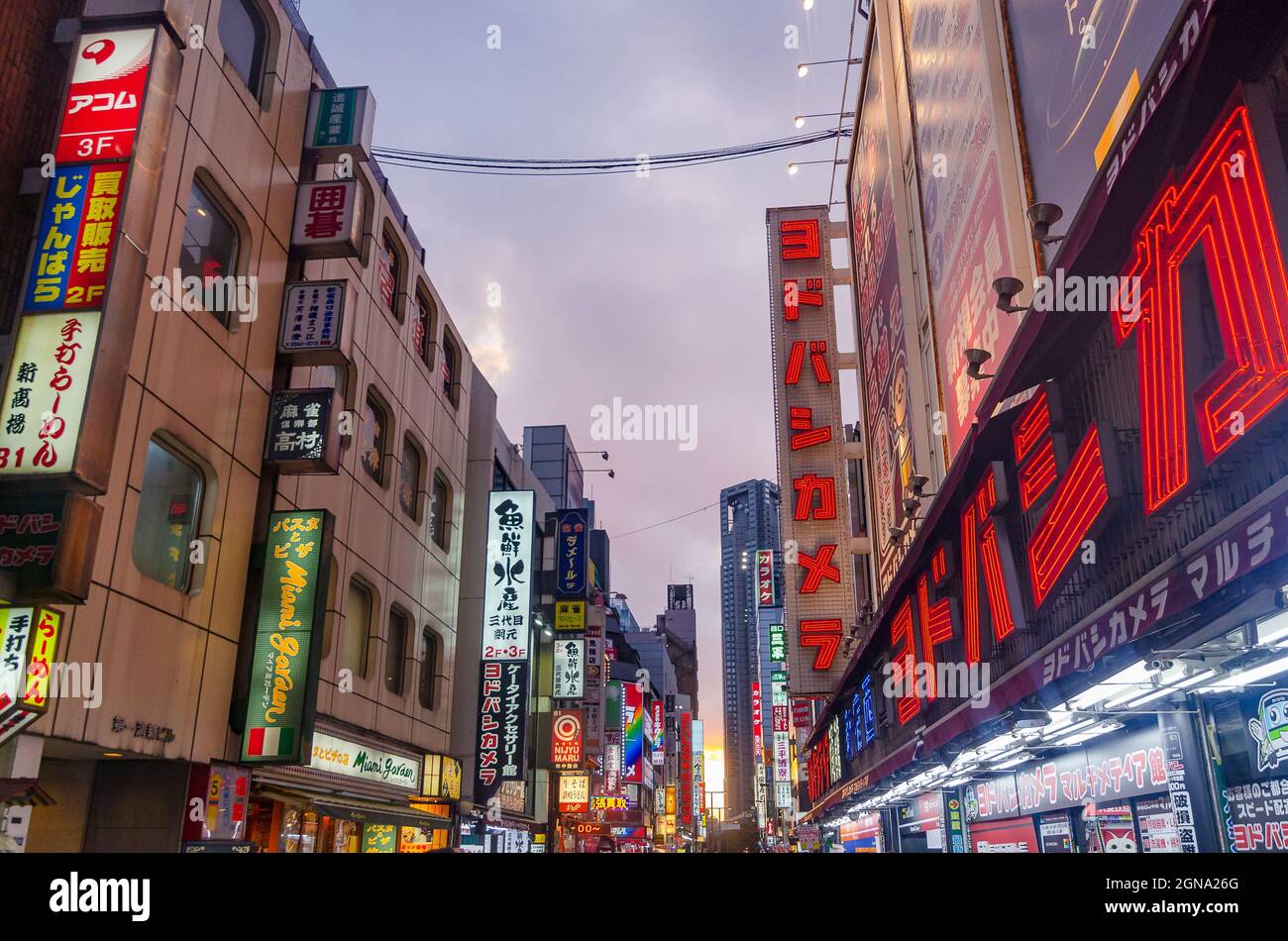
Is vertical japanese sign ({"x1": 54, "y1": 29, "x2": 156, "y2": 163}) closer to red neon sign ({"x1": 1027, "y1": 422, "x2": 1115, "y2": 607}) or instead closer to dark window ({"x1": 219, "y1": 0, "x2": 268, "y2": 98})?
dark window ({"x1": 219, "y1": 0, "x2": 268, "y2": 98})

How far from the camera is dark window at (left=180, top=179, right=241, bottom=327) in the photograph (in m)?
15.0

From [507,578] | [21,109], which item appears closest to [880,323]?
[507,578]

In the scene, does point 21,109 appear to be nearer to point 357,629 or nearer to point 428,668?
point 357,629

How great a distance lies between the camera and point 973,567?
457 inches

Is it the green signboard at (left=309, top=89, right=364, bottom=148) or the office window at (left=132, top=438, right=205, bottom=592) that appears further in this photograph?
the green signboard at (left=309, top=89, right=364, bottom=148)

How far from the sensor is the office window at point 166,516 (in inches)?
541

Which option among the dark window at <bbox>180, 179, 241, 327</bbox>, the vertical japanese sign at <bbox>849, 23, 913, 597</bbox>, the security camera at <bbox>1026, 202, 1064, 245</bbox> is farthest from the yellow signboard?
the security camera at <bbox>1026, 202, 1064, 245</bbox>

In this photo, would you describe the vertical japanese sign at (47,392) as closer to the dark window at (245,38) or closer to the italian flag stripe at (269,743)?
the italian flag stripe at (269,743)

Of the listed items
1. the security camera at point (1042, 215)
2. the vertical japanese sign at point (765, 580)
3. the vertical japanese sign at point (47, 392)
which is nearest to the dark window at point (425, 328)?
the vertical japanese sign at point (47, 392)

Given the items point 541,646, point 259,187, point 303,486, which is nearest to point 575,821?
point 541,646

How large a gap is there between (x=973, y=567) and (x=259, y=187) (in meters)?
14.3

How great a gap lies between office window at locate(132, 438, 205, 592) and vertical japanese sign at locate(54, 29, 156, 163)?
4.23m

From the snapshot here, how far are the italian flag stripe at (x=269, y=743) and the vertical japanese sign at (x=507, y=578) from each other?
1305 cm
